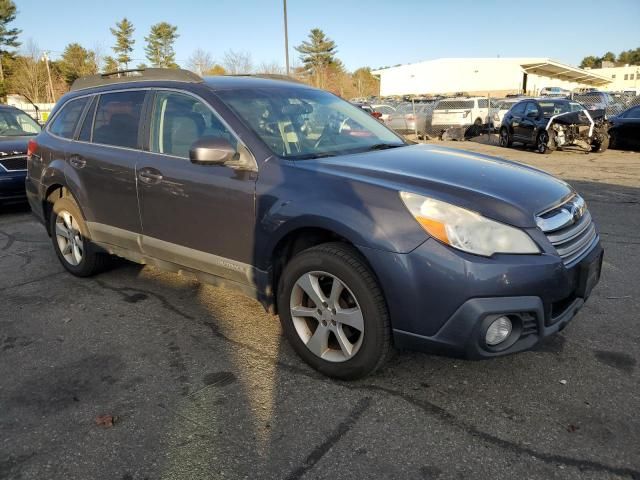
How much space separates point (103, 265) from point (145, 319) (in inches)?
47.2

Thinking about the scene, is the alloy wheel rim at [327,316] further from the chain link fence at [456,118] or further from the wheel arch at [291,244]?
the chain link fence at [456,118]

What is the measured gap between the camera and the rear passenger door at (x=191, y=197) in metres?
3.27

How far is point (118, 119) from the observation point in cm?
421

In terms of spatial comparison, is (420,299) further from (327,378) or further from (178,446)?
(178,446)

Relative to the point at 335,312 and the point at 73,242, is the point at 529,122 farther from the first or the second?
the point at 335,312

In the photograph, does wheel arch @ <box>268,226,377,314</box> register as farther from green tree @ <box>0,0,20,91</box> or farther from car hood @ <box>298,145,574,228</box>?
green tree @ <box>0,0,20,91</box>

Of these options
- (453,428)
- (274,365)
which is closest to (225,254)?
(274,365)

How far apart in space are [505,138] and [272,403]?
56.1 ft

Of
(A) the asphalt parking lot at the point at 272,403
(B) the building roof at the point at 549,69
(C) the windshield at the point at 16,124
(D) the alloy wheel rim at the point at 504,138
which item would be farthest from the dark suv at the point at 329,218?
(B) the building roof at the point at 549,69

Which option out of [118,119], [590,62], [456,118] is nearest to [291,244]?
[118,119]

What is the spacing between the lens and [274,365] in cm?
321

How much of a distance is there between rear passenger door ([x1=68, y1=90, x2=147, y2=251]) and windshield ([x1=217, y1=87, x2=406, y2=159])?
96 centimetres

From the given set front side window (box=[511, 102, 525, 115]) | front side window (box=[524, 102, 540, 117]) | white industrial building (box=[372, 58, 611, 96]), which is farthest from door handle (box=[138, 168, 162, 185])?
white industrial building (box=[372, 58, 611, 96])

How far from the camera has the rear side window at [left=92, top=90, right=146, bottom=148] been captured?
4012 mm
